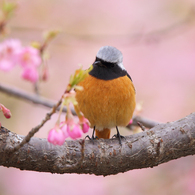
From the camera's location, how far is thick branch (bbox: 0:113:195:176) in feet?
6.79

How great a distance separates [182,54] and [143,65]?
3.02 feet

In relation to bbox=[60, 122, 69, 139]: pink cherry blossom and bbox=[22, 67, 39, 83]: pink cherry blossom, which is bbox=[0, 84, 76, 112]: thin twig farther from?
bbox=[60, 122, 69, 139]: pink cherry blossom

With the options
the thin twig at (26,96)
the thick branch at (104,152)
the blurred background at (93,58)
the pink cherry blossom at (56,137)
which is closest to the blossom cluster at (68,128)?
the pink cherry blossom at (56,137)

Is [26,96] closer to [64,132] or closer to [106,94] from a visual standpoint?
[106,94]

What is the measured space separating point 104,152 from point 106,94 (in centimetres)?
86

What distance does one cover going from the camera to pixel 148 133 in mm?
2553

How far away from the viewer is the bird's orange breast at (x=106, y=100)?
10.2ft

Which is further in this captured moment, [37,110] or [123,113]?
[37,110]

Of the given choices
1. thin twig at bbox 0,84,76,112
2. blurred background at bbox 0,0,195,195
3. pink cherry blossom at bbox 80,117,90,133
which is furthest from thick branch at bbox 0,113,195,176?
blurred background at bbox 0,0,195,195

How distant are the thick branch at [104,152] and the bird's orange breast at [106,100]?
1.90ft

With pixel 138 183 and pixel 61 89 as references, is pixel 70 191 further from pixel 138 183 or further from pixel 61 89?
pixel 61 89

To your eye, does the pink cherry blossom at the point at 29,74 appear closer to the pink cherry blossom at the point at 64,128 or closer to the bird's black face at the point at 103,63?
the pink cherry blossom at the point at 64,128

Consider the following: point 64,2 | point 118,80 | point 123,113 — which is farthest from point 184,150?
point 64,2

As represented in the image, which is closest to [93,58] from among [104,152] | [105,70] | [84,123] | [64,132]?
[105,70]
